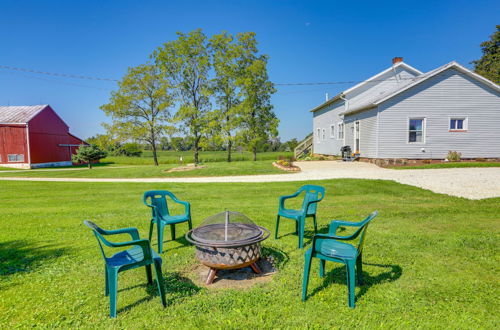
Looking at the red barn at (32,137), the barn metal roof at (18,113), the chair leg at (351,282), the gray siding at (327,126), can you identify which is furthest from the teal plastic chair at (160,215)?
the barn metal roof at (18,113)

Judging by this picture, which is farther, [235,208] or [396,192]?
[396,192]

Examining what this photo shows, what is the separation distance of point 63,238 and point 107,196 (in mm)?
5014

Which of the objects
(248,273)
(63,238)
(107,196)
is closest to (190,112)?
(107,196)

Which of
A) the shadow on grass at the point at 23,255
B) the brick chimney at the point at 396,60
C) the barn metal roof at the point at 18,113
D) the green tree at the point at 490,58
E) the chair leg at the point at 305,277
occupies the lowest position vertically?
the shadow on grass at the point at 23,255

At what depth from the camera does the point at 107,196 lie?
1042 cm

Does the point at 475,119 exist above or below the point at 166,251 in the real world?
above

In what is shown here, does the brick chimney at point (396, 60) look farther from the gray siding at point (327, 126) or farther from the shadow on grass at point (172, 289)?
the shadow on grass at point (172, 289)

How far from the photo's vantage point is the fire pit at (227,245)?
3518 millimetres

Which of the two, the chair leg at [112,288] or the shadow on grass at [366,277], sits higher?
the chair leg at [112,288]

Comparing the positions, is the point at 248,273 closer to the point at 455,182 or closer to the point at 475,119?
the point at 455,182

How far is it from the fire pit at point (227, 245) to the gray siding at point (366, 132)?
53.9ft

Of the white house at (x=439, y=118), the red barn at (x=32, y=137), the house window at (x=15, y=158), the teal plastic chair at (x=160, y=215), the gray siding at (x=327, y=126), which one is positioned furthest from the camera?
the house window at (x=15, y=158)

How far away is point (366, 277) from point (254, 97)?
79.4ft

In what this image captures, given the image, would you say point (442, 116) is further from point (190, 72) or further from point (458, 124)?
point (190, 72)
